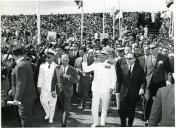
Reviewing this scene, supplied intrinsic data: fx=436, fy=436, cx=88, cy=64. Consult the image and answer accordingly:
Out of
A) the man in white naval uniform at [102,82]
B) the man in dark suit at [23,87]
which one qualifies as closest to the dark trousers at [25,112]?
the man in dark suit at [23,87]

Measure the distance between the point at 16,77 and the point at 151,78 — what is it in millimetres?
2988

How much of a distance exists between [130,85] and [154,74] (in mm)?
833

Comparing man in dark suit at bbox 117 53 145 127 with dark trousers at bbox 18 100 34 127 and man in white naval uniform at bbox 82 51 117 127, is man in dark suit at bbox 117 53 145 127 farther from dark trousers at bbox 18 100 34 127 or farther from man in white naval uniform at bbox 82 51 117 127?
dark trousers at bbox 18 100 34 127

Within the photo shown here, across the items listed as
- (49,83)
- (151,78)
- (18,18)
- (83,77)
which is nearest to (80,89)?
(83,77)

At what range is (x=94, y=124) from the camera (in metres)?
8.15

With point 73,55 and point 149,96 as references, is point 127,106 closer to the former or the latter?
point 149,96

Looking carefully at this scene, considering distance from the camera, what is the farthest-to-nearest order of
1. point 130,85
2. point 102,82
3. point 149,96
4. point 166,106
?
point 149,96 → point 102,82 → point 130,85 → point 166,106

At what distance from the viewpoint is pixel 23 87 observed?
21.2ft

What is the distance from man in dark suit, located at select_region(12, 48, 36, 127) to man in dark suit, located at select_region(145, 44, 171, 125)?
270cm

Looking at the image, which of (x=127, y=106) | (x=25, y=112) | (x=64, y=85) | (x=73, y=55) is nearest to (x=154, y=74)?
(x=127, y=106)

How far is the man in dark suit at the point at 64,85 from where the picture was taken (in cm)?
791

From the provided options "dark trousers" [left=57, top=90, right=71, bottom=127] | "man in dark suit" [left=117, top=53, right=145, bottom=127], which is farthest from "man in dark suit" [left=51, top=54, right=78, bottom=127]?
"man in dark suit" [left=117, top=53, right=145, bottom=127]

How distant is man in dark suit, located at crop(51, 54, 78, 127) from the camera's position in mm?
7914

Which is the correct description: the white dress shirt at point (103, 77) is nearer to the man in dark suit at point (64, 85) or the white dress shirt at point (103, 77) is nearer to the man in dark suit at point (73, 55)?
the man in dark suit at point (64, 85)
